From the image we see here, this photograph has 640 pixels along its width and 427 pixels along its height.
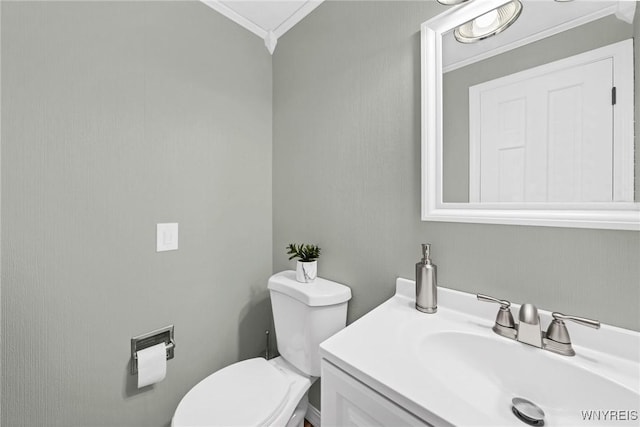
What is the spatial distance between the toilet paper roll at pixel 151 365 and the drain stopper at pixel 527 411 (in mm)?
1219

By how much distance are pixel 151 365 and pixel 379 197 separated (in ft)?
3.83

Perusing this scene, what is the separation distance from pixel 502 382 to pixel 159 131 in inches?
58.6

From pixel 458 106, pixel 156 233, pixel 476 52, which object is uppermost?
pixel 476 52

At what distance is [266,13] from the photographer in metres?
1.36

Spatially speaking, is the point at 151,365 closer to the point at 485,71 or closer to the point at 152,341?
the point at 152,341

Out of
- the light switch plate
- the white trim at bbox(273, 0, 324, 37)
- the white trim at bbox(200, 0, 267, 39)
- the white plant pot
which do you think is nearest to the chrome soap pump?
the white plant pot

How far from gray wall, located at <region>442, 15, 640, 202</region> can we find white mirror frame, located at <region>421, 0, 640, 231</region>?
25 mm

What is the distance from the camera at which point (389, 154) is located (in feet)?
3.28

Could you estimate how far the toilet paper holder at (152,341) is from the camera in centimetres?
103

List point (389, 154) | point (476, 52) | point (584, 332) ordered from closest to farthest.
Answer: point (584, 332)
point (476, 52)
point (389, 154)

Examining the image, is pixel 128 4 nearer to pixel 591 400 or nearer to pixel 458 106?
pixel 458 106

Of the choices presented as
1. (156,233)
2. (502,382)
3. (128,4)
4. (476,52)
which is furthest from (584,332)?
(128,4)

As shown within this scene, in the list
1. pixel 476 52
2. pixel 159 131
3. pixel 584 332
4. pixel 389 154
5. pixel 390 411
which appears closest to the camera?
pixel 390 411

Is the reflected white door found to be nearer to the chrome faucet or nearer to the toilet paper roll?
the chrome faucet
